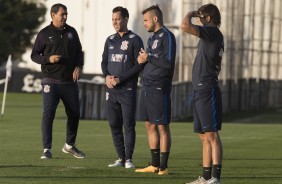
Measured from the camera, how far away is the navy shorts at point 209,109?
1344cm

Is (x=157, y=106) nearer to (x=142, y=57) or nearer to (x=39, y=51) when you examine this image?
(x=142, y=57)

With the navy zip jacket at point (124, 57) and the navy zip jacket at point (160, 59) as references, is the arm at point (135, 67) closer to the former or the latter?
the navy zip jacket at point (124, 57)

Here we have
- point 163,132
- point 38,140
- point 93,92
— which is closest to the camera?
point 163,132

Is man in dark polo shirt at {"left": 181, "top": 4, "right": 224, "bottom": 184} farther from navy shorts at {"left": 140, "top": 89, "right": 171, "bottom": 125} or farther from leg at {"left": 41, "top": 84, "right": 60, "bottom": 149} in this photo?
leg at {"left": 41, "top": 84, "right": 60, "bottom": 149}

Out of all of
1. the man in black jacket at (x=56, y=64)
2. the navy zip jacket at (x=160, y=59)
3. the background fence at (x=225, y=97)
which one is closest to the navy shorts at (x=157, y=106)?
the navy zip jacket at (x=160, y=59)

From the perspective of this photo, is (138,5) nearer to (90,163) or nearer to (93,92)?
(93,92)

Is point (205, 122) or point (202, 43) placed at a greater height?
point (202, 43)

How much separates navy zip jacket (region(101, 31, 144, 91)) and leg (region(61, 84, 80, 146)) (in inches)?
55.4

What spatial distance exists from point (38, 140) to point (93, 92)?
12881 millimetres

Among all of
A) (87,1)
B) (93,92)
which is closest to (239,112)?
(93,92)

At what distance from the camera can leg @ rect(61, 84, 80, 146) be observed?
1728 centimetres

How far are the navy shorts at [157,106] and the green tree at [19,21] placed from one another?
173ft

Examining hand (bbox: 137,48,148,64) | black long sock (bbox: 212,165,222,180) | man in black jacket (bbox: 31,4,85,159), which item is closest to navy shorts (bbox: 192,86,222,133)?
black long sock (bbox: 212,165,222,180)

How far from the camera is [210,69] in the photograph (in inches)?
531
